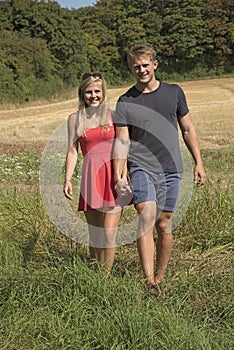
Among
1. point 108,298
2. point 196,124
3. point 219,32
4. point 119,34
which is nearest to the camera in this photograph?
point 108,298

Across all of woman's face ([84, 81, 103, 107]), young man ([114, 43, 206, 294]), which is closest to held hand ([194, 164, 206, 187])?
young man ([114, 43, 206, 294])

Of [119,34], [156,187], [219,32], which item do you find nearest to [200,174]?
[156,187]

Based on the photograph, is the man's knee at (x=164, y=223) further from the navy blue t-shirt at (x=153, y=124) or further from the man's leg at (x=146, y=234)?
the navy blue t-shirt at (x=153, y=124)

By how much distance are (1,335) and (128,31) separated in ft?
146

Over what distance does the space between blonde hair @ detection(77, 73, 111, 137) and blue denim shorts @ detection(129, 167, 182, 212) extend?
38 centimetres

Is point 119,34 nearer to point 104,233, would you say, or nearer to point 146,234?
point 104,233

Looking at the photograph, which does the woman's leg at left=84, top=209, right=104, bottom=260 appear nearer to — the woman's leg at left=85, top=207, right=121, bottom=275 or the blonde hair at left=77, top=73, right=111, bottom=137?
the woman's leg at left=85, top=207, right=121, bottom=275

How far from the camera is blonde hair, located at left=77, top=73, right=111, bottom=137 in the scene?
3691 millimetres

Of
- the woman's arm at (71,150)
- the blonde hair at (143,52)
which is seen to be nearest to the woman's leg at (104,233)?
the woman's arm at (71,150)

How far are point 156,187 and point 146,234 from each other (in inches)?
12.7

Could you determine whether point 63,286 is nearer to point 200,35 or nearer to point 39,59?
point 39,59

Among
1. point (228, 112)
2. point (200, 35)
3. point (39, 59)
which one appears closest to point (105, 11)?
point (200, 35)

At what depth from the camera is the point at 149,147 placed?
11.8ft

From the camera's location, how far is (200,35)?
45.6m
